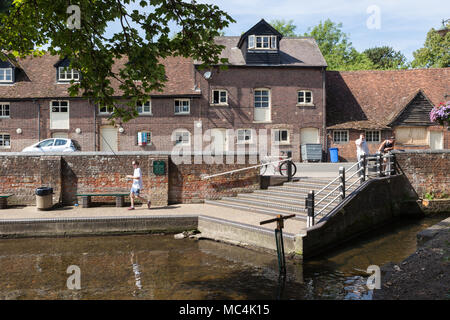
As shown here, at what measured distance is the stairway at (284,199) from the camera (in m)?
11.6

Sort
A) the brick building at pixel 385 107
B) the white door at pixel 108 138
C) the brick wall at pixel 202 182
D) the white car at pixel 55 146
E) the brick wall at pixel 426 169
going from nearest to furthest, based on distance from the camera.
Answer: the brick wall at pixel 202 182
the brick wall at pixel 426 169
the white car at pixel 55 146
the white door at pixel 108 138
the brick building at pixel 385 107

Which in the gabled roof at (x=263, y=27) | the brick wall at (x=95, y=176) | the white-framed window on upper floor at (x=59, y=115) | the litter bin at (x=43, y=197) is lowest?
the litter bin at (x=43, y=197)

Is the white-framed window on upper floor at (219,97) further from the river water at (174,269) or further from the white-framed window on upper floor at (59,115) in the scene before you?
the river water at (174,269)

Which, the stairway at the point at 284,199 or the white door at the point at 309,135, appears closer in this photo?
the stairway at the point at 284,199

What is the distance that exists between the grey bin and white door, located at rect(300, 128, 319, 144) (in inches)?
37.4

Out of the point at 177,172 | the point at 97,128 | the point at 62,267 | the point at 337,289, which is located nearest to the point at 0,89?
the point at 97,128

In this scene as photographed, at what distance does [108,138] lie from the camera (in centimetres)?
2494

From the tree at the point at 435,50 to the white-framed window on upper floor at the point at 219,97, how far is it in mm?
22050

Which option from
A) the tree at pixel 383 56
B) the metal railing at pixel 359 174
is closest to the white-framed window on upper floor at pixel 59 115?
the metal railing at pixel 359 174

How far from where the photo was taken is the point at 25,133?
2434cm

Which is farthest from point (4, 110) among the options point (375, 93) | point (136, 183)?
point (375, 93)

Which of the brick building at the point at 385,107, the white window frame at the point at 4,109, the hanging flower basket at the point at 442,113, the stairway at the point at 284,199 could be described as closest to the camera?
the hanging flower basket at the point at 442,113

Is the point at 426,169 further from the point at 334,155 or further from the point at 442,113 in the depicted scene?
the point at 334,155
